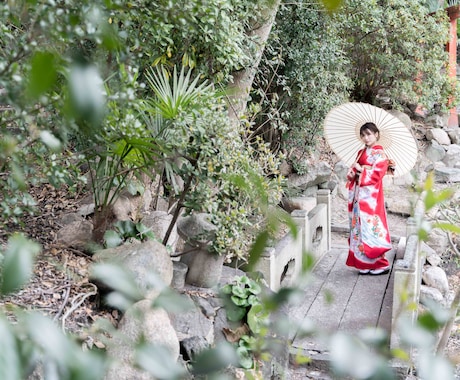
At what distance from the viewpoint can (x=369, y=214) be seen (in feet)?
22.0

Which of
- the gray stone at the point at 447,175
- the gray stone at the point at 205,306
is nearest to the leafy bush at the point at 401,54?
the gray stone at the point at 447,175

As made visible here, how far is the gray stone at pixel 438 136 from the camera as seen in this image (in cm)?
1255

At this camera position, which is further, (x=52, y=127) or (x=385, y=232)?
(x=385, y=232)

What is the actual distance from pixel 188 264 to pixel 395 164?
2890mm

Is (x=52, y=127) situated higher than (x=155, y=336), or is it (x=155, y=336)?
(x=52, y=127)

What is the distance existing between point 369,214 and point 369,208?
0.06 m

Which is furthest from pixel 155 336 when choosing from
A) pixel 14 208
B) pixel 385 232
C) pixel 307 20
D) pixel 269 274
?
pixel 307 20

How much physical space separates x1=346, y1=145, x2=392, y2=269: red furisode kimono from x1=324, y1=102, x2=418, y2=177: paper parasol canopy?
0.42 ft

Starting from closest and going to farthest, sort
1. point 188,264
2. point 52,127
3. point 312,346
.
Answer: point 52,127 < point 188,264 < point 312,346

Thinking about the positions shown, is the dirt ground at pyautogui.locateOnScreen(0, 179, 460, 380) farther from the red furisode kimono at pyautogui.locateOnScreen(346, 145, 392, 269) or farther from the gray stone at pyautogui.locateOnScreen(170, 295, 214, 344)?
the red furisode kimono at pyautogui.locateOnScreen(346, 145, 392, 269)

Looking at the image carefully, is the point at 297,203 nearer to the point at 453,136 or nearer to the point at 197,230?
the point at 197,230

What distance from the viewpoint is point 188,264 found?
188 inches

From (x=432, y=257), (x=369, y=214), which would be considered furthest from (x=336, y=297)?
(x=432, y=257)

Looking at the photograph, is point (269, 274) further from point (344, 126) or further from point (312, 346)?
point (344, 126)
